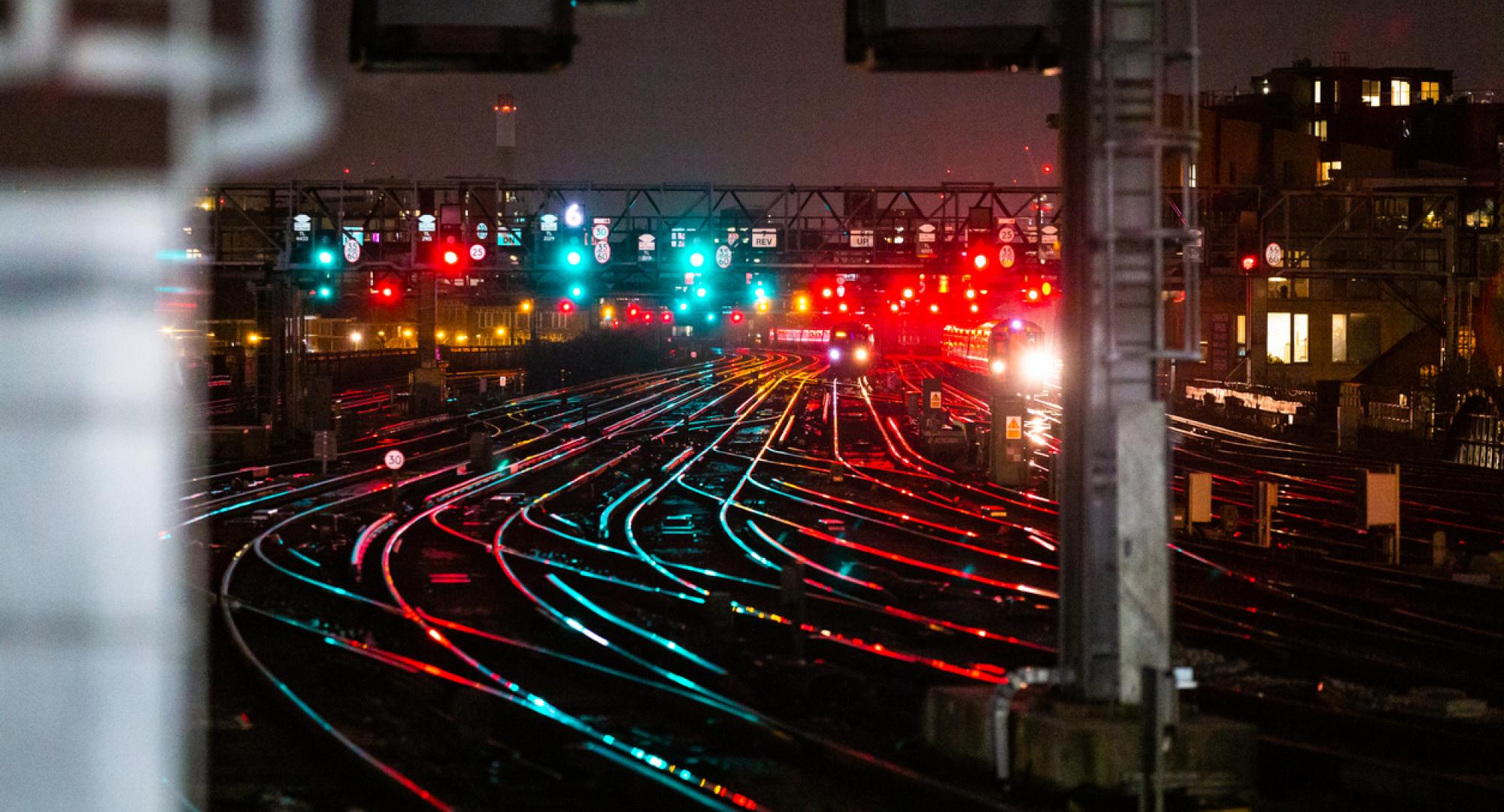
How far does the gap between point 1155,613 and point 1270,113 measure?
279 feet

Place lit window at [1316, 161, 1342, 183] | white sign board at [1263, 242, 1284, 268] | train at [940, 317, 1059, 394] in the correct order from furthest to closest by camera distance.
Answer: lit window at [1316, 161, 1342, 183] < train at [940, 317, 1059, 394] < white sign board at [1263, 242, 1284, 268]

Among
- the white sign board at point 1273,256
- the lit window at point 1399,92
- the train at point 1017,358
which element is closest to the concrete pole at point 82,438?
the train at point 1017,358

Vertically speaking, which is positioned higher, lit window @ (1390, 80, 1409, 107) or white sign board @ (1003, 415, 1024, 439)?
lit window @ (1390, 80, 1409, 107)

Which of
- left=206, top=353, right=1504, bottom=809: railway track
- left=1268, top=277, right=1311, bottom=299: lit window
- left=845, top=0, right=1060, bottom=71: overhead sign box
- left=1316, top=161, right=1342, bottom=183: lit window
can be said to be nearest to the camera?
left=845, top=0, right=1060, bottom=71: overhead sign box

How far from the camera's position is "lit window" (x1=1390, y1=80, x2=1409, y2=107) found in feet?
327

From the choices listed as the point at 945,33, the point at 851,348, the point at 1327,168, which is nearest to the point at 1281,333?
the point at 1327,168

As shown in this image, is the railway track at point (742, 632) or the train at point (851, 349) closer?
the railway track at point (742, 632)

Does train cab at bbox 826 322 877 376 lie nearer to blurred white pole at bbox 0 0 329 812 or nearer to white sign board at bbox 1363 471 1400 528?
white sign board at bbox 1363 471 1400 528

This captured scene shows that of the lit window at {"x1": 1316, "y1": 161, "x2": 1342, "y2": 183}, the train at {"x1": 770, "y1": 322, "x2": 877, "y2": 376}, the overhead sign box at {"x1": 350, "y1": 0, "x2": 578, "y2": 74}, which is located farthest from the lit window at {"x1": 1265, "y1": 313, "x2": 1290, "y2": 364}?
the overhead sign box at {"x1": 350, "y1": 0, "x2": 578, "y2": 74}

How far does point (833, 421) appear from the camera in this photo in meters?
48.9

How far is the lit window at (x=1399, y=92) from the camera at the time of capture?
9975 cm

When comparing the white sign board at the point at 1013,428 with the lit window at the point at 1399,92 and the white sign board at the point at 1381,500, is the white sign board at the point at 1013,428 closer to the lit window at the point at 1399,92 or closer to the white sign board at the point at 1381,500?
the white sign board at the point at 1381,500

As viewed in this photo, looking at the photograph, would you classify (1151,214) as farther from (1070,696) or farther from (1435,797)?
(1435,797)

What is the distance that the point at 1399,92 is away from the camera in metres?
100
